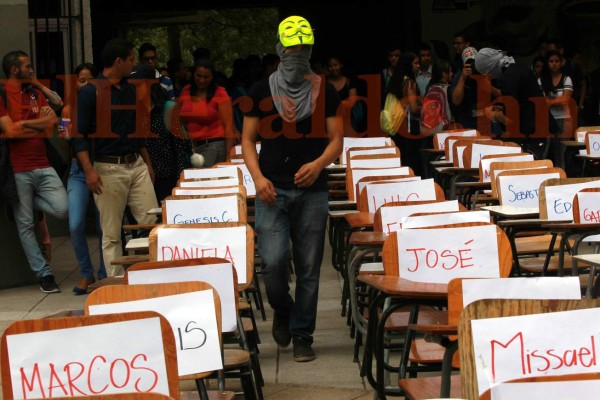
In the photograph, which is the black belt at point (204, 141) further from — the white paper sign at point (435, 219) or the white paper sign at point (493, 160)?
the white paper sign at point (435, 219)

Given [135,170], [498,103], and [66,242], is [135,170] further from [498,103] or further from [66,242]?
[498,103]

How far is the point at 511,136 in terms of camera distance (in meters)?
14.1

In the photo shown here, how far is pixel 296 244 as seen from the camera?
7.58 metres

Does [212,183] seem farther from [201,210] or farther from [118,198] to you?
[201,210]

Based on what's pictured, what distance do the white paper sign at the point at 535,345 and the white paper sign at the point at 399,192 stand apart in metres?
4.64

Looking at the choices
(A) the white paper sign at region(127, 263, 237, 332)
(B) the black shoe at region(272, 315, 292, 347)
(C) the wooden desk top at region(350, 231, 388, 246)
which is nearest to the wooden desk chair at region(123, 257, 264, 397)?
(A) the white paper sign at region(127, 263, 237, 332)

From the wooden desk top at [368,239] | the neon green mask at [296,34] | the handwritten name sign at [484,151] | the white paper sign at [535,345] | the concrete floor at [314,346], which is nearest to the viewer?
the white paper sign at [535,345]

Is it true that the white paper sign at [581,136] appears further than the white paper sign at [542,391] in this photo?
Yes

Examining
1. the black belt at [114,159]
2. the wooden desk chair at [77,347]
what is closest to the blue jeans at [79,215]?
the black belt at [114,159]

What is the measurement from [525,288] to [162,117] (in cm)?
855

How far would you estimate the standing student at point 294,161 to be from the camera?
7375 mm

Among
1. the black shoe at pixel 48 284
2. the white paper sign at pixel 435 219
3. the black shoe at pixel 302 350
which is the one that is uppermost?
the white paper sign at pixel 435 219

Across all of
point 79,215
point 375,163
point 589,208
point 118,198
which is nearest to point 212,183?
point 118,198

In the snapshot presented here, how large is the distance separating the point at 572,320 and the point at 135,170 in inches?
260
